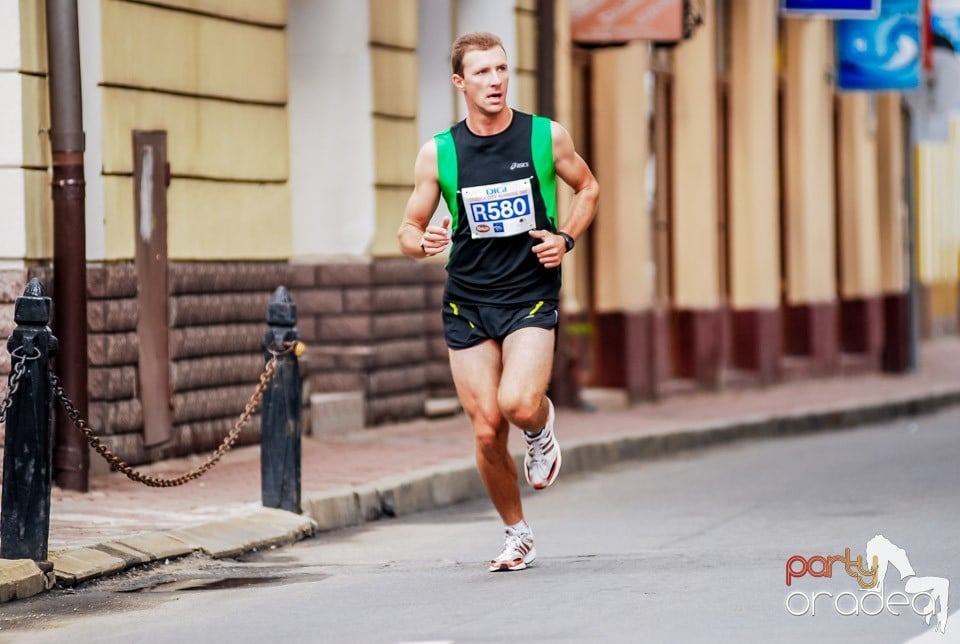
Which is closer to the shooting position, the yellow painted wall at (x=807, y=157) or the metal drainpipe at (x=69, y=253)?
the metal drainpipe at (x=69, y=253)

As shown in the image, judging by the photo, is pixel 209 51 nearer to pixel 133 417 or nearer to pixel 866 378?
pixel 133 417

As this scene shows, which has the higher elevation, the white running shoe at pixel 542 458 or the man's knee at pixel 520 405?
the man's knee at pixel 520 405

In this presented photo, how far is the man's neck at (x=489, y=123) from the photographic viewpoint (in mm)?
8562

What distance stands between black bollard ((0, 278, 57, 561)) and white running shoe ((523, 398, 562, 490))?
1.86 m

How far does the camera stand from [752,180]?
23.2 meters

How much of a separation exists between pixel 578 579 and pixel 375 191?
751 cm

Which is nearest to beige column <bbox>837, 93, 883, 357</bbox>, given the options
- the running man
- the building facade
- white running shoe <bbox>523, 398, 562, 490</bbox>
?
the building facade

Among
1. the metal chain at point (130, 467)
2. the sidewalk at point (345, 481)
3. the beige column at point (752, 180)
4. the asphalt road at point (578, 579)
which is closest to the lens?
the asphalt road at point (578, 579)

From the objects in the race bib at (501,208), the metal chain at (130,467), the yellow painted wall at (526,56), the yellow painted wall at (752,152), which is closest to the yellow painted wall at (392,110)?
the yellow painted wall at (526,56)

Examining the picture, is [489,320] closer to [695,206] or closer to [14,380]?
[14,380]

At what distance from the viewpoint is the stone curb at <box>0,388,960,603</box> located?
8945mm

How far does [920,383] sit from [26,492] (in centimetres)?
1682

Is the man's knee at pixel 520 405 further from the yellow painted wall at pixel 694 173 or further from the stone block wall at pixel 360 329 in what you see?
the yellow painted wall at pixel 694 173

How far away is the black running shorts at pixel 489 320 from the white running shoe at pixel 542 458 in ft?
1.35
